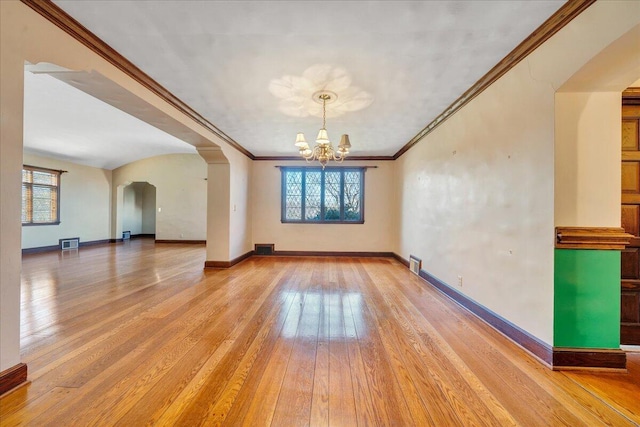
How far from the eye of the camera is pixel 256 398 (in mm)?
1584

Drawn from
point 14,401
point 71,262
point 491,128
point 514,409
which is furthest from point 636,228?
point 71,262

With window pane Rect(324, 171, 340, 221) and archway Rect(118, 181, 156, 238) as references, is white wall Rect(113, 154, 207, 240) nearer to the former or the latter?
archway Rect(118, 181, 156, 238)

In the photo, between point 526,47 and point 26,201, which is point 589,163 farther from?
point 26,201

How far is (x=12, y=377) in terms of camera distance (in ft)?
5.32

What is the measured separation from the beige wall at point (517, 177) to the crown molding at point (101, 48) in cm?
364

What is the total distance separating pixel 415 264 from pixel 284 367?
3615mm

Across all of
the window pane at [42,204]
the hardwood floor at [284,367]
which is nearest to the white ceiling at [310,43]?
the hardwood floor at [284,367]

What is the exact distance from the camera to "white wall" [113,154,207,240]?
30.9 ft

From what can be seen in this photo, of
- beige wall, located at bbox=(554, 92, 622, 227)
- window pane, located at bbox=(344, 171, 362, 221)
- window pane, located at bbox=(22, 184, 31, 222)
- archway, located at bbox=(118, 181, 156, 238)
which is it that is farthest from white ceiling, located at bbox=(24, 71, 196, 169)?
beige wall, located at bbox=(554, 92, 622, 227)

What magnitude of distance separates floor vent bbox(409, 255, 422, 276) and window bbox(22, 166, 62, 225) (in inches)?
388

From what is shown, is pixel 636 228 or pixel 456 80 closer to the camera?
pixel 636 228

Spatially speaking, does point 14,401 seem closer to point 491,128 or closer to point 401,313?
point 401,313

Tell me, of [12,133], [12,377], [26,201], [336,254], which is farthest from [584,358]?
[26,201]

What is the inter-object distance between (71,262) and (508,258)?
26.5 feet
